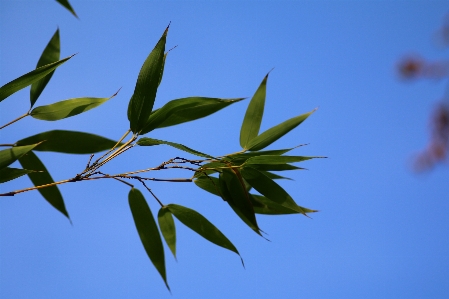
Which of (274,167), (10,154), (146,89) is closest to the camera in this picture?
(10,154)

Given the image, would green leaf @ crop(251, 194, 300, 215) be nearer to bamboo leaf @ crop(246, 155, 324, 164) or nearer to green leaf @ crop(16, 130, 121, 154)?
bamboo leaf @ crop(246, 155, 324, 164)

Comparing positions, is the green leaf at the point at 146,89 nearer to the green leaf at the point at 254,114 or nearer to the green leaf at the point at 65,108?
the green leaf at the point at 65,108

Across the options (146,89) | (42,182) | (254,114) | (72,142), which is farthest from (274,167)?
(42,182)

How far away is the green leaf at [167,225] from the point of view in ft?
4.49

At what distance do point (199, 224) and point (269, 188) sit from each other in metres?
0.24

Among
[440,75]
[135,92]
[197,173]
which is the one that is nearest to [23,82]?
[135,92]

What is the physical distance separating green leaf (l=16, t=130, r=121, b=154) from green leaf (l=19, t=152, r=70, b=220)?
0.06 m

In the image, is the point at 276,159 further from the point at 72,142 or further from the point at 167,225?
the point at 72,142

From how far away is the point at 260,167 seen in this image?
52.2 inches

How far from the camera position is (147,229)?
1332 millimetres

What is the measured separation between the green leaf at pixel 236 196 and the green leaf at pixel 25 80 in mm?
516

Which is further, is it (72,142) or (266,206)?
(266,206)

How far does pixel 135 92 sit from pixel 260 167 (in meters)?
0.40

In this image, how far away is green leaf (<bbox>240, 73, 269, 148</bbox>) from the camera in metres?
1.38
